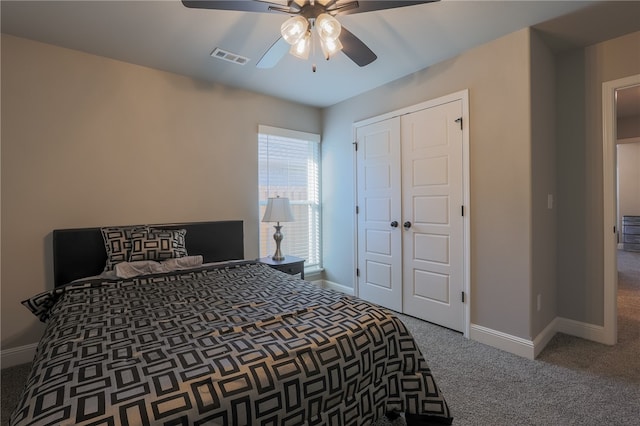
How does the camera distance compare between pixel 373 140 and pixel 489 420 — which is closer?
pixel 489 420

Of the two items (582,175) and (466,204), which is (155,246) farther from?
(582,175)

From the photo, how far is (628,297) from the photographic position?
3.60 meters

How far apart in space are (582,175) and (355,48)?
91.6 inches

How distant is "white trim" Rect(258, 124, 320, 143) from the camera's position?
365 centimetres

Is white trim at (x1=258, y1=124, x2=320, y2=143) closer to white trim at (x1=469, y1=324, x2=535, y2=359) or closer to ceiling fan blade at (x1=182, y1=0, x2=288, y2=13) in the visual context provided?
ceiling fan blade at (x1=182, y1=0, x2=288, y2=13)

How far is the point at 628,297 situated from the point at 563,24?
10.9 feet

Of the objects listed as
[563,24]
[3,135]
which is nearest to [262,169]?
[3,135]

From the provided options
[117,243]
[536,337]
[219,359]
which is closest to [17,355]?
[117,243]

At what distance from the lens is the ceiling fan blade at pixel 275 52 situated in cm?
193

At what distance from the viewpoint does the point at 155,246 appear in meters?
2.49

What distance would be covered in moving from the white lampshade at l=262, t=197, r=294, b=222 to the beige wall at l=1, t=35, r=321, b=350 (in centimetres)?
32

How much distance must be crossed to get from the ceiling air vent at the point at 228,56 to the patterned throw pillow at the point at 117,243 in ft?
5.42

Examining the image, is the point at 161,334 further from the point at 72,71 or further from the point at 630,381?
the point at 630,381

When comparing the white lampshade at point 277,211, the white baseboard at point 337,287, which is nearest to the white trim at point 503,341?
the white baseboard at point 337,287
